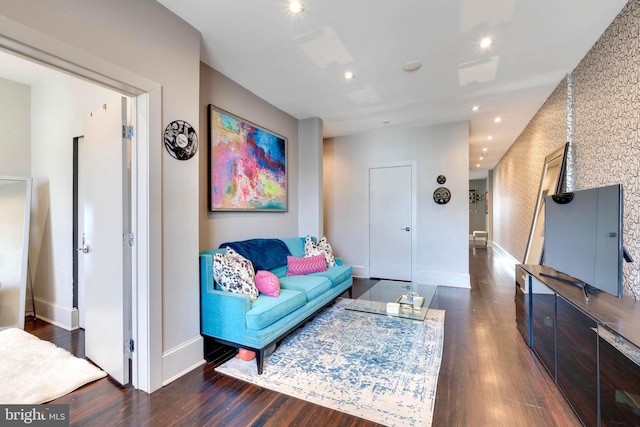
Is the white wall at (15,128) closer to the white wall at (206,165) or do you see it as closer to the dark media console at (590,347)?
the white wall at (206,165)

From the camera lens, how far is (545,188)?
12.4 ft

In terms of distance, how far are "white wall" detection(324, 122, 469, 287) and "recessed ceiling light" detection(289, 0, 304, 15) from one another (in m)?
3.30

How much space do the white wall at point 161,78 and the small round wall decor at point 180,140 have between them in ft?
0.15

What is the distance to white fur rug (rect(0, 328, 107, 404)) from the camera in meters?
1.82

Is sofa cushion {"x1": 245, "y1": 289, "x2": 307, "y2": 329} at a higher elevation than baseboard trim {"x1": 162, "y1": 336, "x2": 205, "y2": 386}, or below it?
higher

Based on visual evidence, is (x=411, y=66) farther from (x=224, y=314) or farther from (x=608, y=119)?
(x=224, y=314)

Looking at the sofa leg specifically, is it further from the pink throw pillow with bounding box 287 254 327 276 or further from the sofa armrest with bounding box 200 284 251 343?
the pink throw pillow with bounding box 287 254 327 276

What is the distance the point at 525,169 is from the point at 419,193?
85.5 inches

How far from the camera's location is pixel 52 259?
3.16 m

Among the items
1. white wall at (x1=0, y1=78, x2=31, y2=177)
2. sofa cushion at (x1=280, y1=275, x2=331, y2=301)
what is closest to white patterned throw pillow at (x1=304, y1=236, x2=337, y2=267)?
sofa cushion at (x1=280, y1=275, x2=331, y2=301)

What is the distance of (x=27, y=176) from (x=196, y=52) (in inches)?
109

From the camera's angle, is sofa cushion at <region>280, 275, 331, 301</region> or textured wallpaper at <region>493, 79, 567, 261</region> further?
textured wallpaper at <region>493, 79, 567, 261</region>

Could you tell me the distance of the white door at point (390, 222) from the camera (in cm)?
500

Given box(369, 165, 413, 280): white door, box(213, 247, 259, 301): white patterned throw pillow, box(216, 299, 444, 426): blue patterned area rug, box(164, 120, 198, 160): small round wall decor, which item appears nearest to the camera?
box(216, 299, 444, 426): blue patterned area rug
